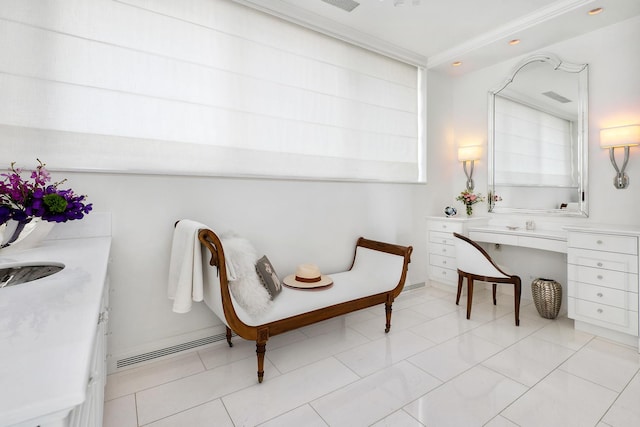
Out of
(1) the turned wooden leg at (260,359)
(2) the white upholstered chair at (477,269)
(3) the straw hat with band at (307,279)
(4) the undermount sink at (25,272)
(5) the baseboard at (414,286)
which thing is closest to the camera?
(4) the undermount sink at (25,272)

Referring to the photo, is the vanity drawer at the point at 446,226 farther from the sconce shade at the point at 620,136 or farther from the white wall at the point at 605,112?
the sconce shade at the point at 620,136

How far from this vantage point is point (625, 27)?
2.75m

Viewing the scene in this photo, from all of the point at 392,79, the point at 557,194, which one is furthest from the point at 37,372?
the point at 557,194

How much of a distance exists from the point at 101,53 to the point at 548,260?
4.37 metres

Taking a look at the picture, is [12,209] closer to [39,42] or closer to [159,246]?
[159,246]

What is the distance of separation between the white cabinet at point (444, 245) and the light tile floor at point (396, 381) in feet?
2.92

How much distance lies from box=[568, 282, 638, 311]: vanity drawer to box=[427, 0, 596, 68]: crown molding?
234cm

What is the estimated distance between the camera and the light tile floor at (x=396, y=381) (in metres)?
1.65

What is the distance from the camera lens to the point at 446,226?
361cm

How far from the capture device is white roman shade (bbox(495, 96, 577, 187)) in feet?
10.3

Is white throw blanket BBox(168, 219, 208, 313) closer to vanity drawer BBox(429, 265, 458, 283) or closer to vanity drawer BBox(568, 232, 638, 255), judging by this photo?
vanity drawer BBox(429, 265, 458, 283)

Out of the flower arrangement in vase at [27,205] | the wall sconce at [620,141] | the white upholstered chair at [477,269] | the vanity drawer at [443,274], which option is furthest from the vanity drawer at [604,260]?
the flower arrangement in vase at [27,205]

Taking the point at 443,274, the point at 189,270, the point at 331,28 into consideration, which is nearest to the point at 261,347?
the point at 189,270

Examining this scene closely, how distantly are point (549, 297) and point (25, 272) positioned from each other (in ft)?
12.1
